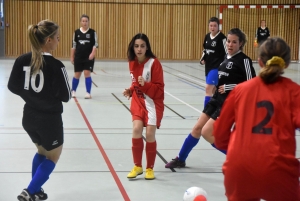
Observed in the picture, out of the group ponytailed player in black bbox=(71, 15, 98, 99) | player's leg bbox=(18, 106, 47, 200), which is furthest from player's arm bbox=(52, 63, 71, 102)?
ponytailed player in black bbox=(71, 15, 98, 99)

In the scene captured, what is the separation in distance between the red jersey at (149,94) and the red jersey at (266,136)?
236cm

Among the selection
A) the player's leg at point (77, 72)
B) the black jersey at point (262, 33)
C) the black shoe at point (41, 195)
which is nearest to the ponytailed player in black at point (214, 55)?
the black shoe at point (41, 195)

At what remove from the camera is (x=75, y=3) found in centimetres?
2245

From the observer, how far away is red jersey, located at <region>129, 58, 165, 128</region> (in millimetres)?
5035

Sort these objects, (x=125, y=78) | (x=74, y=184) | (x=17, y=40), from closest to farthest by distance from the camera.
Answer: (x=74, y=184) → (x=125, y=78) → (x=17, y=40)

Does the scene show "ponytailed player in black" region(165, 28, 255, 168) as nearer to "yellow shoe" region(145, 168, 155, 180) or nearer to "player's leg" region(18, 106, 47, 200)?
"yellow shoe" region(145, 168, 155, 180)

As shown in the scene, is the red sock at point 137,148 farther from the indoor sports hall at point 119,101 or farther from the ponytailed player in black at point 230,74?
the ponytailed player in black at point 230,74

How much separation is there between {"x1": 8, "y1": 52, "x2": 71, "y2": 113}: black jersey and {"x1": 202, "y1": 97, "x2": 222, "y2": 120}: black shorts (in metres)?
1.50

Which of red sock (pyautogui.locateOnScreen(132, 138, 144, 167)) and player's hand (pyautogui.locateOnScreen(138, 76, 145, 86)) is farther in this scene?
red sock (pyautogui.locateOnScreen(132, 138, 144, 167))

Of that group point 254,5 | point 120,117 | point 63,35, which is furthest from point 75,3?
point 120,117

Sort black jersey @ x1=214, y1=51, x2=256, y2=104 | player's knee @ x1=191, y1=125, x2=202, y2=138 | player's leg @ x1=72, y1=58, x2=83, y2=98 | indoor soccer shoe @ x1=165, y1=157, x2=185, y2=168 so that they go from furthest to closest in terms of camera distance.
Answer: player's leg @ x1=72, y1=58, x2=83, y2=98
indoor soccer shoe @ x1=165, y1=157, x2=185, y2=168
player's knee @ x1=191, y1=125, x2=202, y2=138
black jersey @ x1=214, y1=51, x2=256, y2=104

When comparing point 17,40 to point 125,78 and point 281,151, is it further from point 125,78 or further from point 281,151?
point 281,151

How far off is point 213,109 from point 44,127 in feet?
5.54

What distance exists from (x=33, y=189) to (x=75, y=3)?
19103 millimetres
